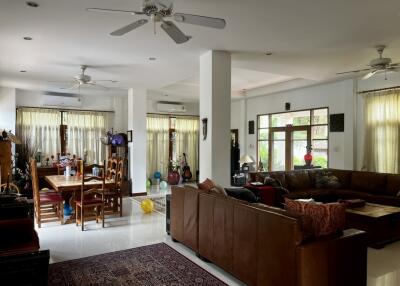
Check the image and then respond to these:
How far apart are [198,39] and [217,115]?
1232 mm

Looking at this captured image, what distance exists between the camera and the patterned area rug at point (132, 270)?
298 cm

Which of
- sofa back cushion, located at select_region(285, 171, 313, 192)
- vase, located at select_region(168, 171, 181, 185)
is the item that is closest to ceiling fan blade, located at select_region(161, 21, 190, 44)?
sofa back cushion, located at select_region(285, 171, 313, 192)

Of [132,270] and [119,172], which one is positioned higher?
[119,172]

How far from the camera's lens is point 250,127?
988cm

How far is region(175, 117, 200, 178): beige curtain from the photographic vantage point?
423 inches

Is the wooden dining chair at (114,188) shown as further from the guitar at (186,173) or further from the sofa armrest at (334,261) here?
the guitar at (186,173)

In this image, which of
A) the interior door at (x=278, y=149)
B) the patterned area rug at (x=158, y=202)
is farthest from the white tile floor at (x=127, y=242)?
the interior door at (x=278, y=149)

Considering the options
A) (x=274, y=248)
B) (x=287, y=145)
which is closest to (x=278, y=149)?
(x=287, y=145)

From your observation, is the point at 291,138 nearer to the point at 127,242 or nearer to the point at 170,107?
the point at 170,107

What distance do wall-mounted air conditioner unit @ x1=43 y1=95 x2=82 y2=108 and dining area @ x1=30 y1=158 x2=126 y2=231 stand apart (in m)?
3.29

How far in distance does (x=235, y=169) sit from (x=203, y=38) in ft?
19.8

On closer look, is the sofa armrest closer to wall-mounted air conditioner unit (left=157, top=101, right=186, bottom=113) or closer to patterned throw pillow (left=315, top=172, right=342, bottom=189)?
patterned throw pillow (left=315, top=172, right=342, bottom=189)

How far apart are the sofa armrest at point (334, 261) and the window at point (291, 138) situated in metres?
5.32

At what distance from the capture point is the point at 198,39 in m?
4.14
